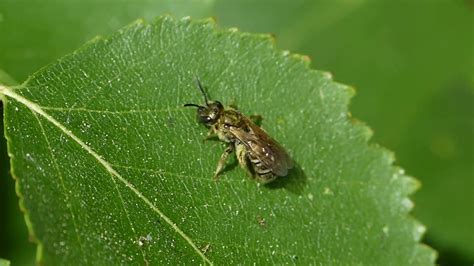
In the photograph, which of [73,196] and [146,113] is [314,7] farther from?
[73,196]

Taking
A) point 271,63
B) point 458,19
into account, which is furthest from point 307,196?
point 458,19

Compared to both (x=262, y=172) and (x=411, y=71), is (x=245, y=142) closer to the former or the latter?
(x=262, y=172)

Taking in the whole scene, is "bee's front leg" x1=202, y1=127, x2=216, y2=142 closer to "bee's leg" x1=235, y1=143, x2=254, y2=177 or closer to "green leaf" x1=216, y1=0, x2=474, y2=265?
"bee's leg" x1=235, y1=143, x2=254, y2=177

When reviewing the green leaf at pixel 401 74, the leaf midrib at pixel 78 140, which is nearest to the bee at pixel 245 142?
the leaf midrib at pixel 78 140

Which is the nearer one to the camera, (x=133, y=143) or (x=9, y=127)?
(x=9, y=127)

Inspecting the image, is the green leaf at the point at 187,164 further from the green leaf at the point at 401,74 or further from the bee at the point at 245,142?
the green leaf at the point at 401,74

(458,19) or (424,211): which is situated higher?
(458,19)
